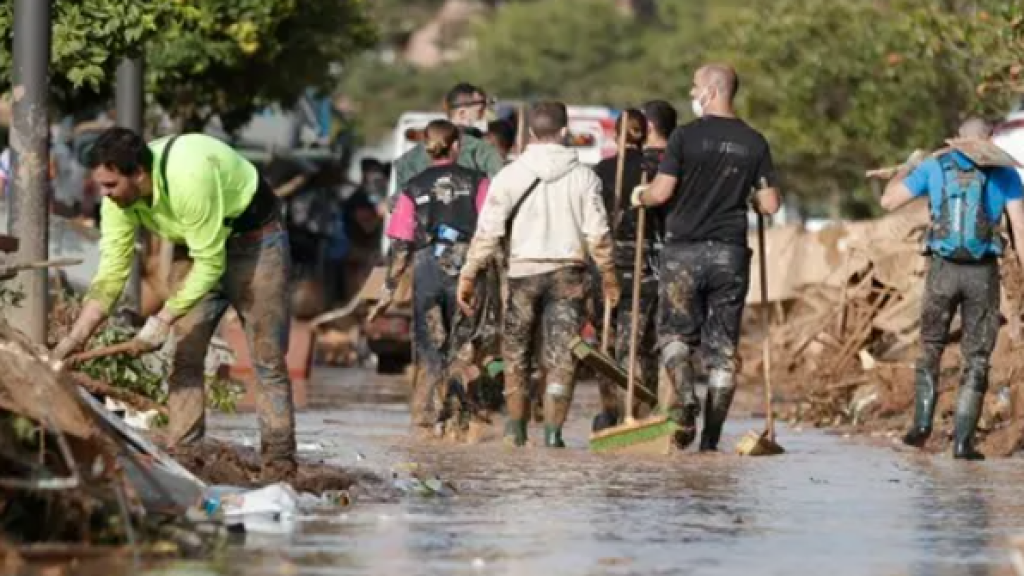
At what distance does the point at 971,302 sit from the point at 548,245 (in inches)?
86.1

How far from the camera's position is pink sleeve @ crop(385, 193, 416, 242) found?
17.5m

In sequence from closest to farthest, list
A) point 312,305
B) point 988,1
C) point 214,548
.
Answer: point 214,548, point 988,1, point 312,305

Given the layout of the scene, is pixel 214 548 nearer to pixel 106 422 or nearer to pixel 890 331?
pixel 106 422

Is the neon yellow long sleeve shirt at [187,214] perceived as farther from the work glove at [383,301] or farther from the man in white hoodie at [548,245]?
the work glove at [383,301]

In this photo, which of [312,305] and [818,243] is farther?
[312,305]

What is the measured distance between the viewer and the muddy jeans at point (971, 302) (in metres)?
15.8

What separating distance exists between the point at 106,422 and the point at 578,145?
14.7 metres

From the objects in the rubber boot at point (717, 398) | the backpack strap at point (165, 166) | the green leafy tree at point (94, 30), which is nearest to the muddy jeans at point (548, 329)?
the rubber boot at point (717, 398)

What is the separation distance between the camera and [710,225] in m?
15.7

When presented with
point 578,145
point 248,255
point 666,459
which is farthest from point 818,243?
point 248,255

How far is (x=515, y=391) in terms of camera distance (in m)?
16.1

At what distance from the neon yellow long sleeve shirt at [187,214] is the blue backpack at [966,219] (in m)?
4.76

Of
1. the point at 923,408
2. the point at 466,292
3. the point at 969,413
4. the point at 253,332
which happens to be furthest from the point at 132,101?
the point at 253,332

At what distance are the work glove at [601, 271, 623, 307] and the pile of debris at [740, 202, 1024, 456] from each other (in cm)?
77
